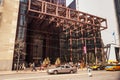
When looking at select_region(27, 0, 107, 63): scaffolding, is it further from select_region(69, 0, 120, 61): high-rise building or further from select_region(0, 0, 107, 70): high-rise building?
select_region(69, 0, 120, 61): high-rise building

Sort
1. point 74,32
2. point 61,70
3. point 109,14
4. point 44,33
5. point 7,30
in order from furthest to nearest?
point 109,14 → point 74,32 → point 44,33 → point 7,30 → point 61,70

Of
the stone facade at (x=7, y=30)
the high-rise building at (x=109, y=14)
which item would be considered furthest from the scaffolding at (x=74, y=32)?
the stone facade at (x=7, y=30)

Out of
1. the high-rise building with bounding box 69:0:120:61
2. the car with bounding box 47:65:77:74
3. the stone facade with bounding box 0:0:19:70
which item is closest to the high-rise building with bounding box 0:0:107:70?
the stone facade with bounding box 0:0:19:70

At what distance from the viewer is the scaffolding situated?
37.2 m

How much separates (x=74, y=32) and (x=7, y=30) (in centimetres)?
2166

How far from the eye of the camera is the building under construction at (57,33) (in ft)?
113

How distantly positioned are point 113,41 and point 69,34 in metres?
15.7

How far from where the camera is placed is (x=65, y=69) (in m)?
21.4

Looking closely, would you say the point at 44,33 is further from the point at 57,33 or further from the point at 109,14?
the point at 109,14

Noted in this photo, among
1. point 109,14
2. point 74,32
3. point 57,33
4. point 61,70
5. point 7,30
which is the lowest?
point 61,70

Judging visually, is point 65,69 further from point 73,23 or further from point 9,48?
point 73,23

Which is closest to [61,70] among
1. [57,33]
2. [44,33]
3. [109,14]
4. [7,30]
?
[7,30]

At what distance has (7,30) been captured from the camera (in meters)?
29.8

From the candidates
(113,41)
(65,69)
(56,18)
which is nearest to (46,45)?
(56,18)
